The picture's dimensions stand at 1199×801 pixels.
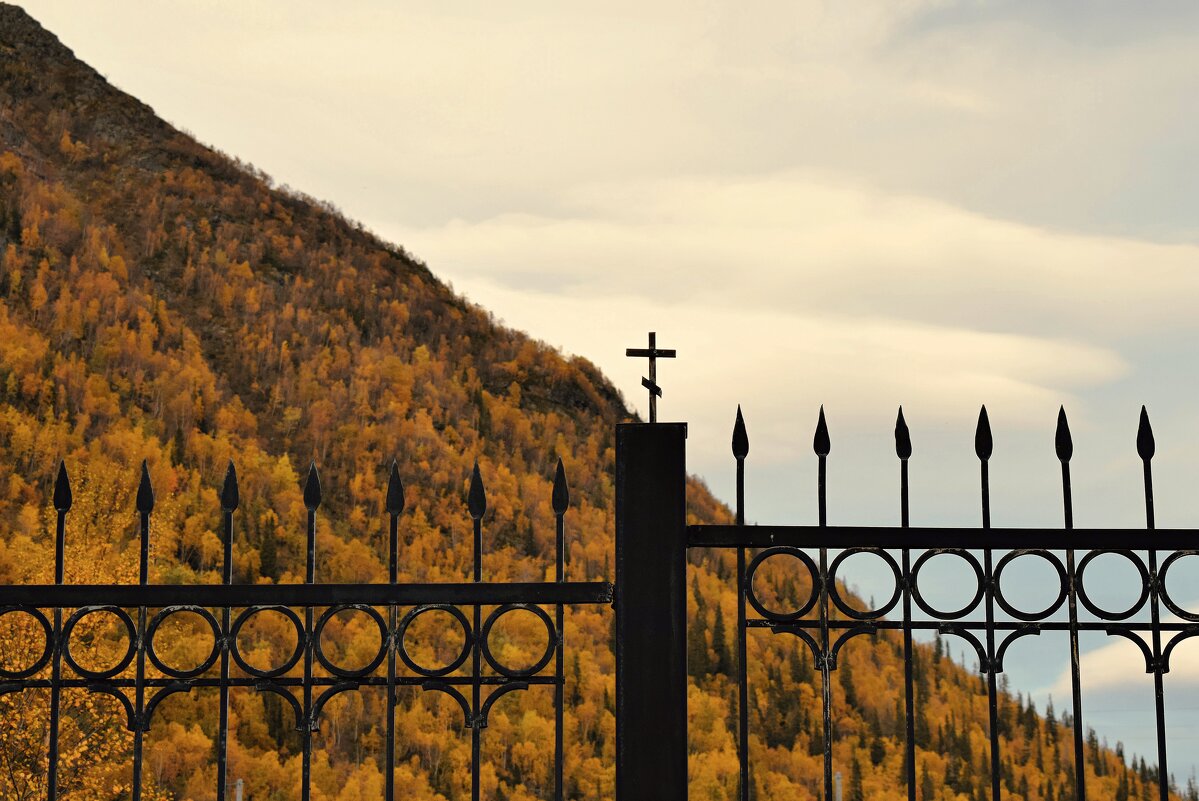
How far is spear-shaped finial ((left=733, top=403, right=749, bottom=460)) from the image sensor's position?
15.9 ft

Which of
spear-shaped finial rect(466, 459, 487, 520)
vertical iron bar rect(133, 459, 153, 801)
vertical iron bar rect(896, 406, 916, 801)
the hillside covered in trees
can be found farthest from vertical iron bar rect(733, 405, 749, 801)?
the hillside covered in trees

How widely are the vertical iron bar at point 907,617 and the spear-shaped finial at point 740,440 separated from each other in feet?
1.99

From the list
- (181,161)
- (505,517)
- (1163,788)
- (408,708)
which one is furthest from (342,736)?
(181,161)

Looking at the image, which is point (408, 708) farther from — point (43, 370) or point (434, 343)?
point (434, 343)

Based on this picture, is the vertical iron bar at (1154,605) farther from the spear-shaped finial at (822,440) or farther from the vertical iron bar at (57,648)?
the vertical iron bar at (57,648)

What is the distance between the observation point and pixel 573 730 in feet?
113

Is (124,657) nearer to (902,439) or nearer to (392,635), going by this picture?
(392,635)

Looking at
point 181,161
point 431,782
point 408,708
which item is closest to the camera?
point 431,782

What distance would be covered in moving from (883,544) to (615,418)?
61.1 meters

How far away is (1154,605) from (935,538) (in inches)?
34.6

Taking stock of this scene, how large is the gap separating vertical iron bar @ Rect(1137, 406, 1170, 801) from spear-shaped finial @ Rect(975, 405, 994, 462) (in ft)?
2.01

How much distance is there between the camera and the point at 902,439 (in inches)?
193

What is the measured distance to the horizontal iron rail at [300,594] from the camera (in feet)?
15.2

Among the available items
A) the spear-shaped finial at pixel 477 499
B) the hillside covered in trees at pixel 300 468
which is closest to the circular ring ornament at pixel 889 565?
the spear-shaped finial at pixel 477 499
